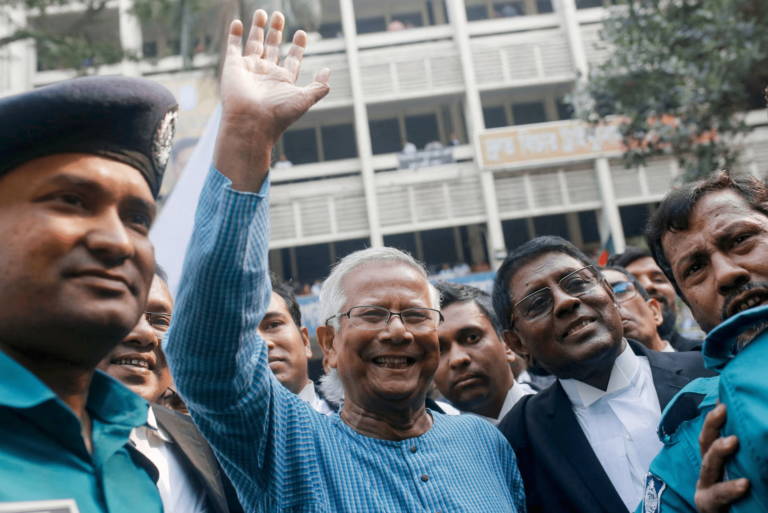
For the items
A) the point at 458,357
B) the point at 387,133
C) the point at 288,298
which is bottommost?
the point at 387,133

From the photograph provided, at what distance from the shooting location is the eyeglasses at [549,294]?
250 centimetres

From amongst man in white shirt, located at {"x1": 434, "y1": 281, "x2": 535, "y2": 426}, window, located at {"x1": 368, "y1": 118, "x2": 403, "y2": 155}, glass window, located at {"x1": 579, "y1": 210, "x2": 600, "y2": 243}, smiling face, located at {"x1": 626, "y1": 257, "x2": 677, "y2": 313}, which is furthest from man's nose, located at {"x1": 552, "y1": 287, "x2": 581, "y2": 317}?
window, located at {"x1": 368, "y1": 118, "x2": 403, "y2": 155}

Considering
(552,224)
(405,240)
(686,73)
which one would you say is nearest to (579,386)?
(686,73)

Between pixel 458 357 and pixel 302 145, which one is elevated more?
pixel 458 357

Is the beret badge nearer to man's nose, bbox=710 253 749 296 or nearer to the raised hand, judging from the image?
the raised hand

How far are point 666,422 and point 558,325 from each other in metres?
0.79

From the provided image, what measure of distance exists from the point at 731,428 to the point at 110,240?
4.23 feet

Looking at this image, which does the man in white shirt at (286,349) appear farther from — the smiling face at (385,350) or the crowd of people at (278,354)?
the smiling face at (385,350)

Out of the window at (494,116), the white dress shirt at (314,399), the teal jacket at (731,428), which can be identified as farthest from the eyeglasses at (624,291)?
the window at (494,116)

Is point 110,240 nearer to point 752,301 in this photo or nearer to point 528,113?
point 752,301

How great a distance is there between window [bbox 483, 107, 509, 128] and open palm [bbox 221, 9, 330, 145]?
1987 centimetres

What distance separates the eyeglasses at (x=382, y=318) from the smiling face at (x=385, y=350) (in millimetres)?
15

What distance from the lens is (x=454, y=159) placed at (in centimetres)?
1834

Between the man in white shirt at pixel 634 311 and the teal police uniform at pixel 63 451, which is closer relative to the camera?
the teal police uniform at pixel 63 451
